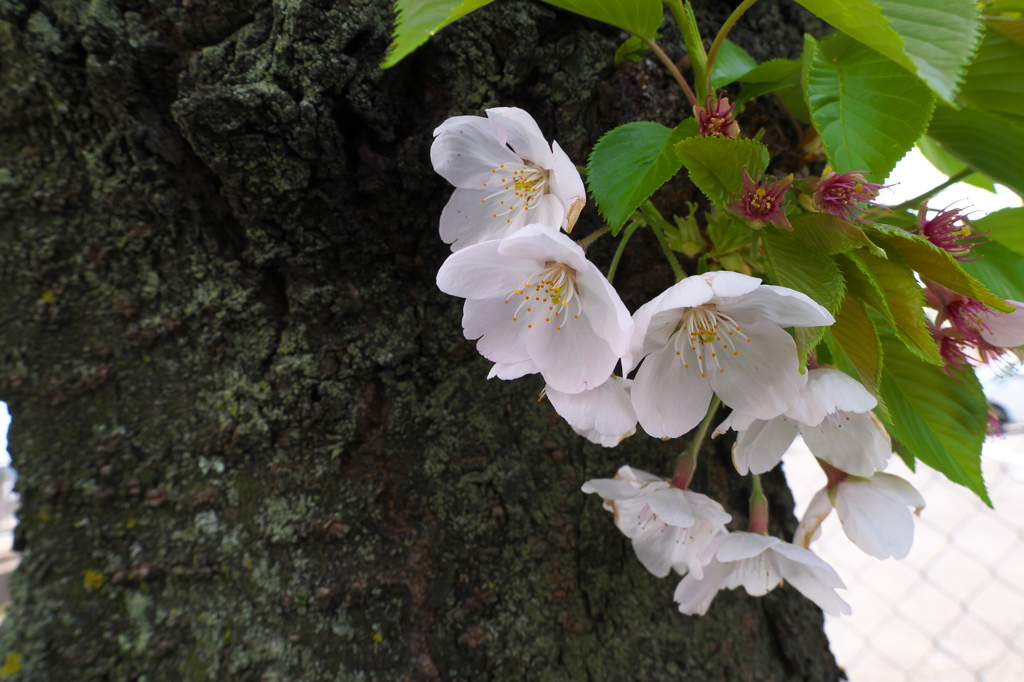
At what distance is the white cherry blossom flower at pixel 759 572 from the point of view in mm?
644

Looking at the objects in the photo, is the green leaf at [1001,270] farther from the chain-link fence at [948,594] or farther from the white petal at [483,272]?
the chain-link fence at [948,594]

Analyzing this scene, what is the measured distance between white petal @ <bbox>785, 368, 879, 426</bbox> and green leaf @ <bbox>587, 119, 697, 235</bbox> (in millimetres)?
264

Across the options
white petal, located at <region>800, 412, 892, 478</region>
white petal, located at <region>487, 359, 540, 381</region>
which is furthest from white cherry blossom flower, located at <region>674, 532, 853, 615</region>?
white petal, located at <region>487, 359, 540, 381</region>

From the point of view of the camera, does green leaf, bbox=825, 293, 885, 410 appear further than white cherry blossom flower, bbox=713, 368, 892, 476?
No

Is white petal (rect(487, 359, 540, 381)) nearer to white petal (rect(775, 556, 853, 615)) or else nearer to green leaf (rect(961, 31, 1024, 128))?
white petal (rect(775, 556, 853, 615))

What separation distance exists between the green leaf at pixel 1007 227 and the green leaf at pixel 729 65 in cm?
42

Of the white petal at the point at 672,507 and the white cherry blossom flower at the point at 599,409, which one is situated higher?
the white cherry blossom flower at the point at 599,409

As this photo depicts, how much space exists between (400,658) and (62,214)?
0.85m

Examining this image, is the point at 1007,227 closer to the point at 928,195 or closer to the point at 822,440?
the point at 928,195

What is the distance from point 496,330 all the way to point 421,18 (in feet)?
1.08

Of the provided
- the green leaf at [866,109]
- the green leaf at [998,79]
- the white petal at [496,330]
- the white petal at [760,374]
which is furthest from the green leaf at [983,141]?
the white petal at [496,330]

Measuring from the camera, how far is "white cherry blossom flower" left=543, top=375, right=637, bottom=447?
56 centimetres

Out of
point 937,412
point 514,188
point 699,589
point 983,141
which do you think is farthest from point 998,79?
point 699,589

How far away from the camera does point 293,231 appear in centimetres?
75
